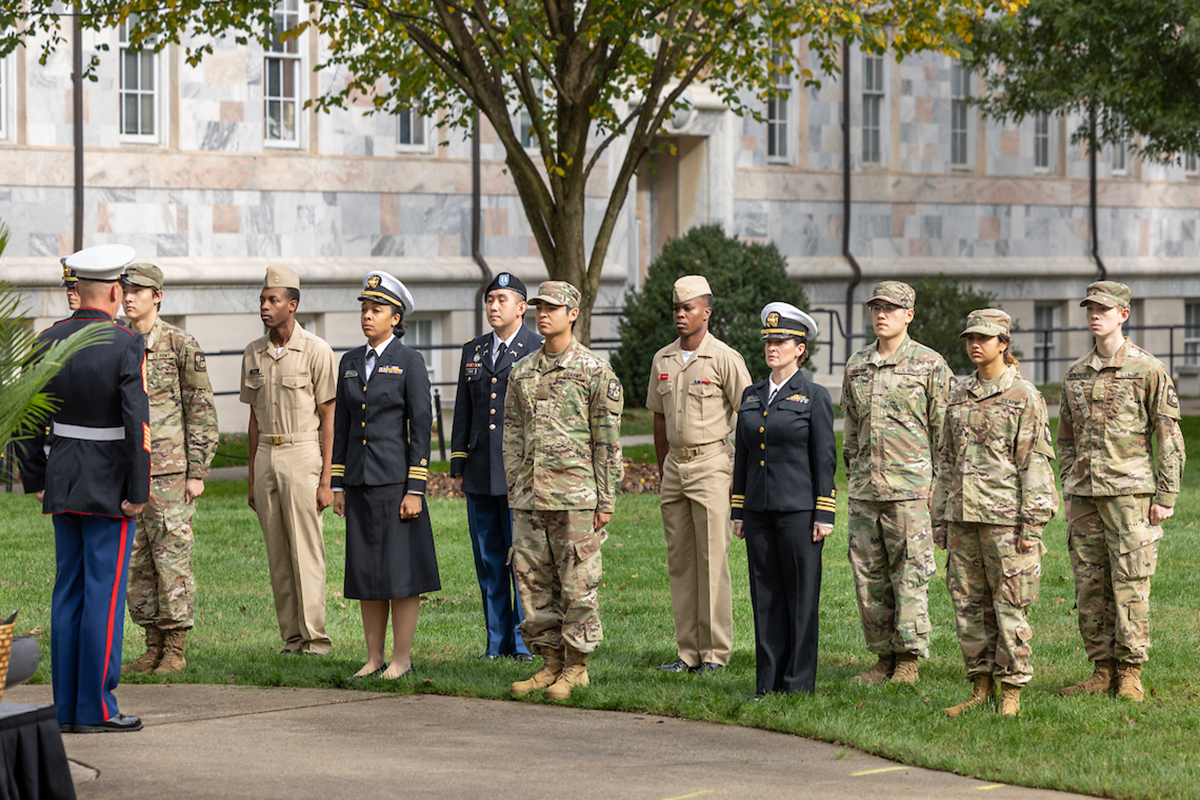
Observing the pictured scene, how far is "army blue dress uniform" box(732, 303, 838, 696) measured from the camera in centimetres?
774

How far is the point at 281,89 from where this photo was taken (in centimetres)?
2264

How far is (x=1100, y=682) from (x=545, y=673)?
2.82m

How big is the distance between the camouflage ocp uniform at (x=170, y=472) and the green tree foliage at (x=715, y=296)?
1454 cm

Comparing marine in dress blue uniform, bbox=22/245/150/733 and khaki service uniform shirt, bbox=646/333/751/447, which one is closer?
marine in dress blue uniform, bbox=22/245/150/733

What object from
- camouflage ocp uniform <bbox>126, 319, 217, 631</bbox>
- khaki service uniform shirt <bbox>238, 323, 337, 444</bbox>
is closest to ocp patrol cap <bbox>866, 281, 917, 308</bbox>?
khaki service uniform shirt <bbox>238, 323, 337, 444</bbox>

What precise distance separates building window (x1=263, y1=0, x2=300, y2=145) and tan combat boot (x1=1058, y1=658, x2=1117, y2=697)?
16996 mm

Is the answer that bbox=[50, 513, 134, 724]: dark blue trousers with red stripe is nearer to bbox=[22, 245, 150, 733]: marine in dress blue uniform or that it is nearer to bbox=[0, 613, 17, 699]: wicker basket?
bbox=[22, 245, 150, 733]: marine in dress blue uniform

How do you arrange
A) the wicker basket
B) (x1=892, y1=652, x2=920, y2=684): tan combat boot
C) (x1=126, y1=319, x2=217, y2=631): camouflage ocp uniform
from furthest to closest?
(x1=126, y1=319, x2=217, y2=631): camouflage ocp uniform < (x1=892, y1=652, x2=920, y2=684): tan combat boot < the wicker basket

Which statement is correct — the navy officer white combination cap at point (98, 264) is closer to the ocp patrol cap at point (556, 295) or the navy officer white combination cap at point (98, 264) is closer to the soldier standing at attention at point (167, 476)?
the soldier standing at attention at point (167, 476)

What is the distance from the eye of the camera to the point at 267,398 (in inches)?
354

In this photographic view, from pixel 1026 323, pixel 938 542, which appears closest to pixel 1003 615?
pixel 938 542

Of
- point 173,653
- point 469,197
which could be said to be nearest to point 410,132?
point 469,197

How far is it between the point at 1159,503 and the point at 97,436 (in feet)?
16.6

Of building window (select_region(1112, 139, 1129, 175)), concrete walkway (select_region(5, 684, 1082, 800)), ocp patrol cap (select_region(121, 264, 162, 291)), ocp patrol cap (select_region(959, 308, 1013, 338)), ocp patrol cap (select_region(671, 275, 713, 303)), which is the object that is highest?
building window (select_region(1112, 139, 1129, 175))
